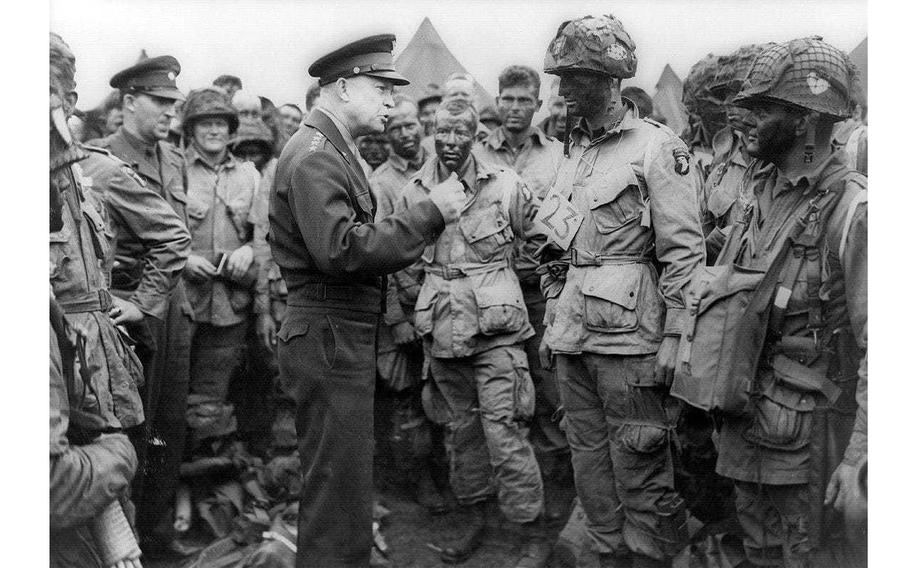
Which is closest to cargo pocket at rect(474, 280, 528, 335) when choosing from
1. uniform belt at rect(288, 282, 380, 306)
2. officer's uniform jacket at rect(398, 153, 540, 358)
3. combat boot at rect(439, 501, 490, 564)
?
officer's uniform jacket at rect(398, 153, 540, 358)

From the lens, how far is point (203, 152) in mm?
6035

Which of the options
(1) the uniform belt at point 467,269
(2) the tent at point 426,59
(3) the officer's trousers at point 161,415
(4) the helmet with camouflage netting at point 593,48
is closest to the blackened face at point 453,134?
(2) the tent at point 426,59

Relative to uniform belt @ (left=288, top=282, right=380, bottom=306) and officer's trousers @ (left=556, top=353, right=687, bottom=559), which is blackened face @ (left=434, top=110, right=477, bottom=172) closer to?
officer's trousers @ (left=556, top=353, right=687, bottom=559)

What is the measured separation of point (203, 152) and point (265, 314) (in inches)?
44.2

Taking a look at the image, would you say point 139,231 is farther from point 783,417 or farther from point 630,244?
point 783,417

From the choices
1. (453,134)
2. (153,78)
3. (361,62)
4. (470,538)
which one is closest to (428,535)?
(470,538)

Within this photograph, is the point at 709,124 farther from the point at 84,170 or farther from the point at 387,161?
the point at 84,170

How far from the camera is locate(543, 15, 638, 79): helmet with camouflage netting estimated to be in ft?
13.6

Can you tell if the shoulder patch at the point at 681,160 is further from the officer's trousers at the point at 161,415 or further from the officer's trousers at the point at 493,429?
the officer's trousers at the point at 161,415

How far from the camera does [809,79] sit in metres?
3.42

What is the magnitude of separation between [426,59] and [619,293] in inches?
75.6

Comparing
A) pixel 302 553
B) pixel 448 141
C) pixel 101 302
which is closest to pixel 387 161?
pixel 448 141

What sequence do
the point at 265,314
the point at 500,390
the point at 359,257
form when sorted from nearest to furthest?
the point at 359,257 → the point at 500,390 → the point at 265,314

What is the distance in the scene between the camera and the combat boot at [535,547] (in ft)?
15.6
